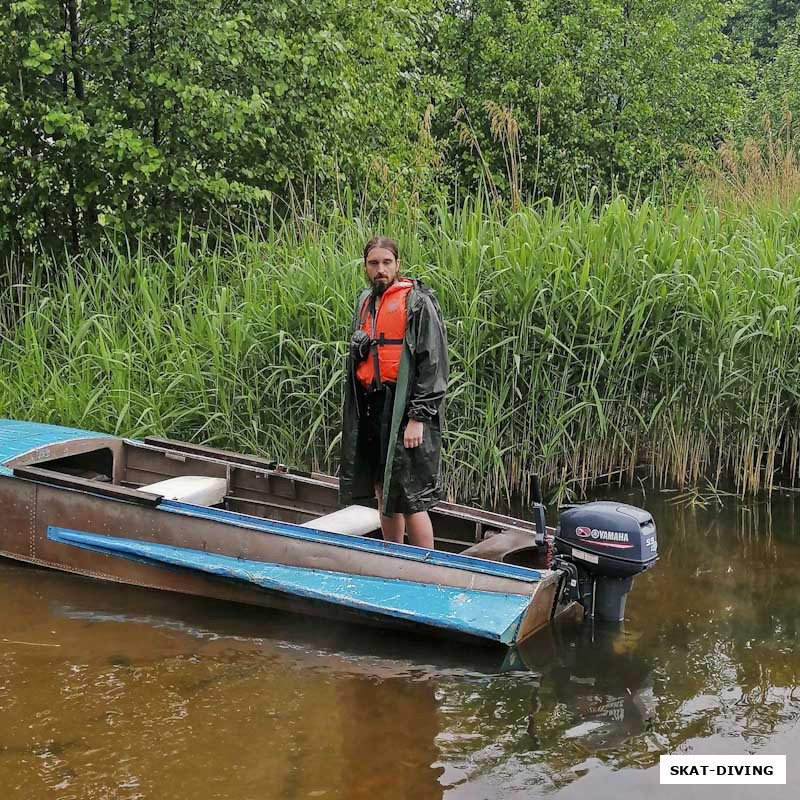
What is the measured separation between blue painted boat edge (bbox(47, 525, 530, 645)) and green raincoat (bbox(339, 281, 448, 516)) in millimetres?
412

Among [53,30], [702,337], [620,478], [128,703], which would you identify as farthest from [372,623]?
[53,30]

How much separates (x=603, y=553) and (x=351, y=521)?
4.63 ft

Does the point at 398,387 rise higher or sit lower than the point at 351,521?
higher

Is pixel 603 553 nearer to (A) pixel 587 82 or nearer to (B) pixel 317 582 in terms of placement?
(B) pixel 317 582

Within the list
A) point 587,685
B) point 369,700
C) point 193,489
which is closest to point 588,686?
point 587,685

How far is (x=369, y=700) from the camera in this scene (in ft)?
14.0

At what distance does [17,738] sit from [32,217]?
18.1ft

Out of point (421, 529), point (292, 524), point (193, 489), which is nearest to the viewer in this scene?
point (421, 529)

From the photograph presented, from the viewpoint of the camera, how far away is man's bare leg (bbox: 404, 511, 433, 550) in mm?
5168

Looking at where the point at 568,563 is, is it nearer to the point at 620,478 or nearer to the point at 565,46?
the point at 620,478

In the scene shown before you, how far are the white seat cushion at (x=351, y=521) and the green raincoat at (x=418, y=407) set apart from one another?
399 millimetres

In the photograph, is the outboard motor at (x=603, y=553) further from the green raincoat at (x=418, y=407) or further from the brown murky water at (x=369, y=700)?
the green raincoat at (x=418, y=407)

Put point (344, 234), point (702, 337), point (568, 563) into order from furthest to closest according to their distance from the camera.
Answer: point (344, 234) < point (702, 337) < point (568, 563)

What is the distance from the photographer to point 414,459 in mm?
4996
